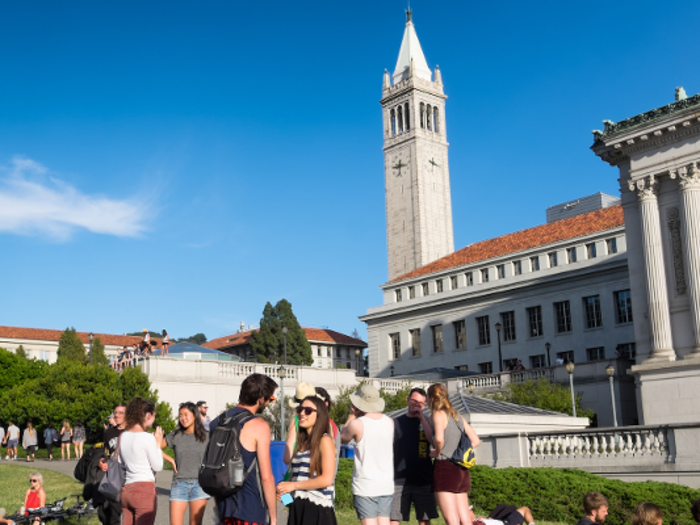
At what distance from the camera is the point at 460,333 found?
217 feet

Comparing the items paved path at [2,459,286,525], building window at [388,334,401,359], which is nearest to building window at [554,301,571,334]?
building window at [388,334,401,359]

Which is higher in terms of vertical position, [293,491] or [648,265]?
[648,265]

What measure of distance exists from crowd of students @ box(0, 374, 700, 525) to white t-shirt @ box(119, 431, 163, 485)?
0.04ft

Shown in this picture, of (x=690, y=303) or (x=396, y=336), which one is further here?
(x=396, y=336)

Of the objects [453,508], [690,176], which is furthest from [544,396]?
[453,508]

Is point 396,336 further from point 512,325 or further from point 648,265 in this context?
point 648,265

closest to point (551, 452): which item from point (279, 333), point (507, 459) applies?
point (507, 459)

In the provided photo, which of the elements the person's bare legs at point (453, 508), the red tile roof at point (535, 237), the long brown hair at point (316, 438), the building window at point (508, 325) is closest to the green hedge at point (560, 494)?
the person's bare legs at point (453, 508)

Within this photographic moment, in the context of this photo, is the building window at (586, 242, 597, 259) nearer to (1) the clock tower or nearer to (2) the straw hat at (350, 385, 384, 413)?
(1) the clock tower

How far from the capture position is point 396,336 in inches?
2849

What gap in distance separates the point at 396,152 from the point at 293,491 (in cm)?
9194

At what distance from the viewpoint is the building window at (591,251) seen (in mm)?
58362

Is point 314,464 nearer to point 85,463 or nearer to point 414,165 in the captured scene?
point 85,463

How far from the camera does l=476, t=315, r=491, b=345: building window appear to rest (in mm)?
Result: 63969
